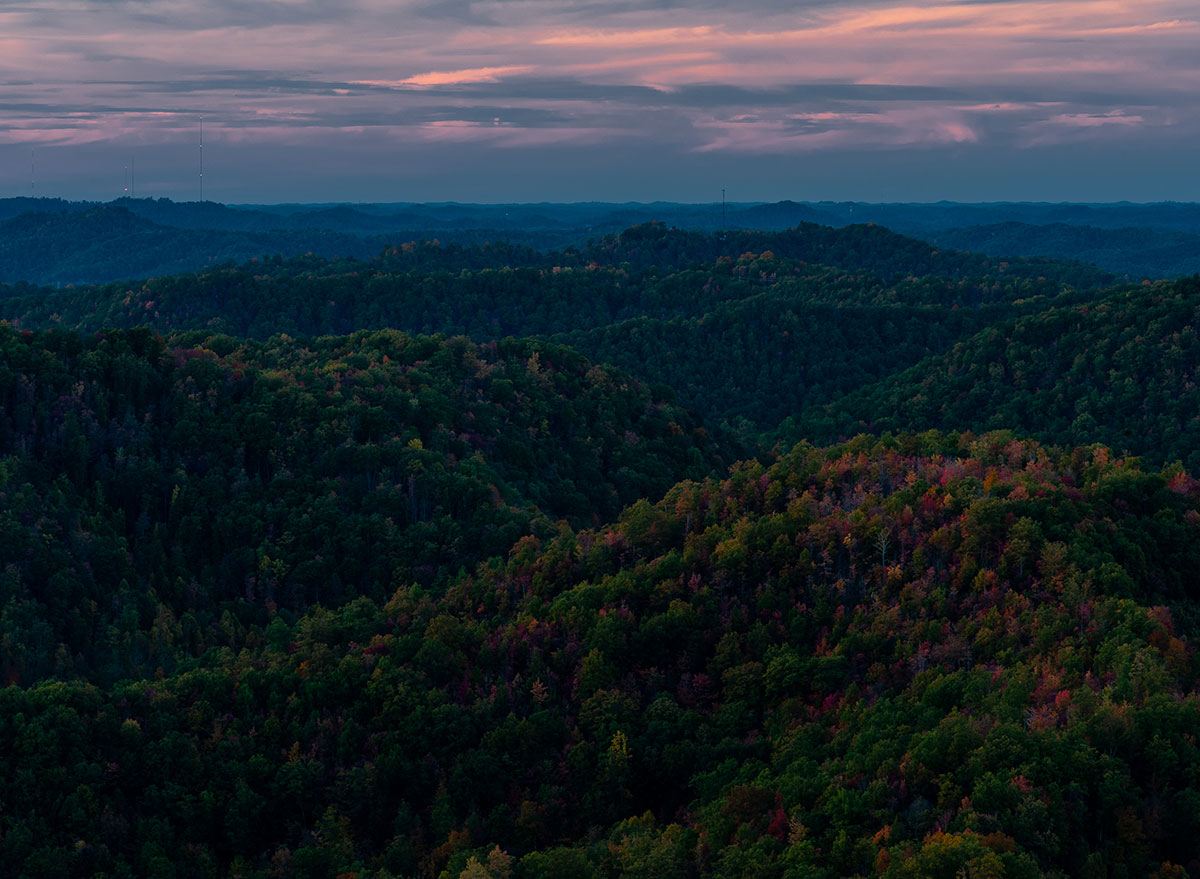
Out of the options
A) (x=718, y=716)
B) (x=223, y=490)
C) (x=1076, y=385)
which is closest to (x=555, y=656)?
(x=718, y=716)

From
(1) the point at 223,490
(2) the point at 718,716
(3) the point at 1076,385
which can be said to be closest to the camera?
(2) the point at 718,716

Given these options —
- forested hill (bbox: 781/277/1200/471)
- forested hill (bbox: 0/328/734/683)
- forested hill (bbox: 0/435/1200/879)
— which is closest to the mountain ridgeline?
forested hill (bbox: 0/435/1200/879)

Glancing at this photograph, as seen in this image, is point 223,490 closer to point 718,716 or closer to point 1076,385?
point 718,716

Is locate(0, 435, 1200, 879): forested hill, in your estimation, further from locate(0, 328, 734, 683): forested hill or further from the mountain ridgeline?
locate(0, 328, 734, 683): forested hill

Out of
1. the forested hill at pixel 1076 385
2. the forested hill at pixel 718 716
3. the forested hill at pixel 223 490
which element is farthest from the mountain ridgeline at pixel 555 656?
the forested hill at pixel 1076 385

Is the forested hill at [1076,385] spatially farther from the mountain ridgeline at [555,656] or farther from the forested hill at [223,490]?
the mountain ridgeline at [555,656]

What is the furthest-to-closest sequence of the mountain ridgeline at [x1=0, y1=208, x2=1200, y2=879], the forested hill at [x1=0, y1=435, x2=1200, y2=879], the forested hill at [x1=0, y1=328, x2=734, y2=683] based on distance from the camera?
the forested hill at [x1=0, y1=328, x2=734, y2=683] → the mountain ridgeline at [x1=0, y1=208, x2=1200, y2=879] → the forested hill at [x1=0, y1=435, x2=1200, y2=879]
